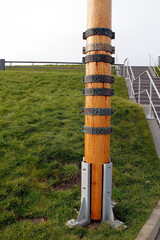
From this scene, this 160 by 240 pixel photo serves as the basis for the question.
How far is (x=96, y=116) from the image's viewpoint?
3.05 meters

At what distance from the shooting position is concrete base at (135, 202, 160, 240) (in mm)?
2785

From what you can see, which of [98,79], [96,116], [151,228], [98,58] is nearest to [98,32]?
[98,58]

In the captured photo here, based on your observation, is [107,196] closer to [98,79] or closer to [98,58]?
[98,79]

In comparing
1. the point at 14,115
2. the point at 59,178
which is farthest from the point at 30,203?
the point at 14,115

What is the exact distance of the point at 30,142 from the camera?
515 cm

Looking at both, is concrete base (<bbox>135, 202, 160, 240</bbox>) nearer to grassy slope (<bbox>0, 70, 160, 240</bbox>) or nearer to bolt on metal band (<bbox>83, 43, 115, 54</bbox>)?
grassy slope (<bbox>0, 70, 160, 240</bbox>)

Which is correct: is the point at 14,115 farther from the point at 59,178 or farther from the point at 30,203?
the point at 30,203

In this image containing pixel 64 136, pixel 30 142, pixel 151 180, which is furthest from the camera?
pixel 64 136

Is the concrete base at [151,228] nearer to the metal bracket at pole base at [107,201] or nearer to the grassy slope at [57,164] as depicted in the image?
the grassy slope at [57,164]

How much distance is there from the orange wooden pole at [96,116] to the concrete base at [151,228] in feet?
1.93

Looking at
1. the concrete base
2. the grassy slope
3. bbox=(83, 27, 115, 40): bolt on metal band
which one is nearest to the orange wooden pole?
bbox=(83, 27, 115, 40): bolt on metal band

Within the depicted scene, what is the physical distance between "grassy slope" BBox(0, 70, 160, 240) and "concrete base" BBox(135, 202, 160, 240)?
81 millimetres

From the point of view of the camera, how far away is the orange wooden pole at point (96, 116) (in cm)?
301

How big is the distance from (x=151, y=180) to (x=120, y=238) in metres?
2.02
